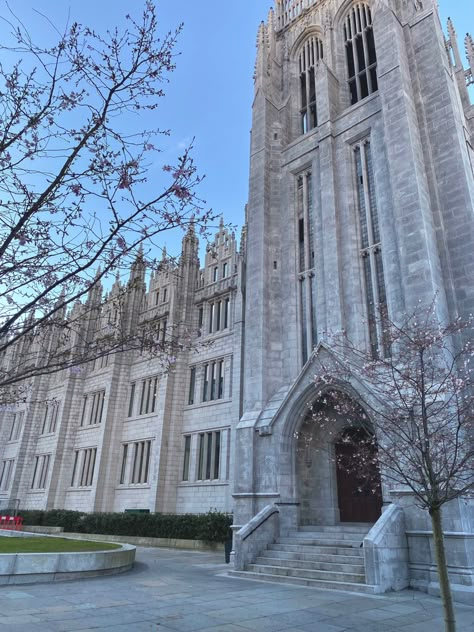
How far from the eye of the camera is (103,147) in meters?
5.55

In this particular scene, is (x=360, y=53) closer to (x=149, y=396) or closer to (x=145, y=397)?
(x=149, y=396)

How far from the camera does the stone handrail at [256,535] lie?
45.0 ft

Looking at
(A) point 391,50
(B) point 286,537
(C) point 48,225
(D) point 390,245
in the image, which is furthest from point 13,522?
(A) point 391,50

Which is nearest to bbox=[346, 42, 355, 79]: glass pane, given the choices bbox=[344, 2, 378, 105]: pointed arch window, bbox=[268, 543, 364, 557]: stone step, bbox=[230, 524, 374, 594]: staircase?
bbox=[344, 2, 378, 105]: pointed arch window

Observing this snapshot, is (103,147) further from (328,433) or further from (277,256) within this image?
(277,256)

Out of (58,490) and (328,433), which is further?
(58,490)

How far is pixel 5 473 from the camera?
4034cm

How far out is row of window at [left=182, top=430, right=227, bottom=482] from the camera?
24891 millimetres

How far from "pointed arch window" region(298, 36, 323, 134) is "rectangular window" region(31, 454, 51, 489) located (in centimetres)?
3056

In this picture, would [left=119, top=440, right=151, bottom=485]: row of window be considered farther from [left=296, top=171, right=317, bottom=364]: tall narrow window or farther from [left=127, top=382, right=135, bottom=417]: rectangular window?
[left=296, top=171, right=317, bottom=364]: tall narrow window

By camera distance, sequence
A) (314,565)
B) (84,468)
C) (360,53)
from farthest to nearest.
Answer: (84,468), (360,53), (314,565)

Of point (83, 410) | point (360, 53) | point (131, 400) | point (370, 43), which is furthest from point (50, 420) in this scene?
point (370, 43)

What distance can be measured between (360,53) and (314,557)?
2369cm

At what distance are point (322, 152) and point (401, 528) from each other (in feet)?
51.3
